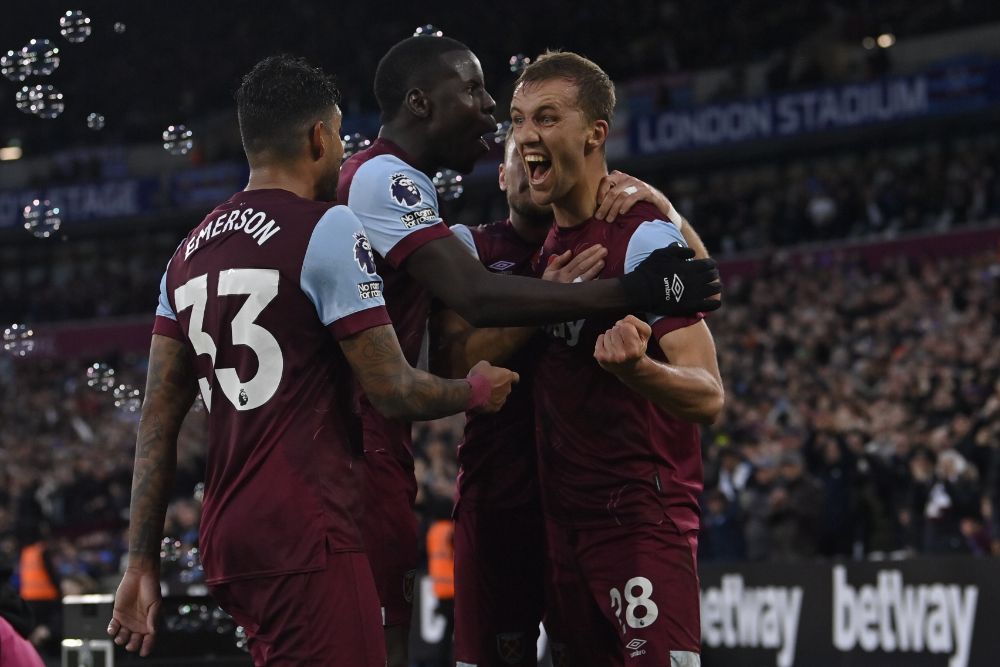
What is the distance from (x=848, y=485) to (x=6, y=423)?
1758 centimetres

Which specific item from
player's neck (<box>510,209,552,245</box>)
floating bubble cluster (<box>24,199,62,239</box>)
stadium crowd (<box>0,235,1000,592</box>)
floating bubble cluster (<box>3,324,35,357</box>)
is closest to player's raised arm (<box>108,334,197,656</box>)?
player's neck (<box>510,209,552,245</box>)

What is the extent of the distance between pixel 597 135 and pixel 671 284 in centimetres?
76

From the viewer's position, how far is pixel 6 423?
26.0 meters

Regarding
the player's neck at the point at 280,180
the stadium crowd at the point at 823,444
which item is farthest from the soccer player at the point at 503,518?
the stadium crowd at the point at 823,444

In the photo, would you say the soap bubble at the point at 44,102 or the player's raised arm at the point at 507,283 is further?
the soap bubble at the point at 44,102

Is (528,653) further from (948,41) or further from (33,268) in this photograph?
(33,268)

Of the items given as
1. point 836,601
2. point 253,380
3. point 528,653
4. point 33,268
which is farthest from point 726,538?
point 33,268

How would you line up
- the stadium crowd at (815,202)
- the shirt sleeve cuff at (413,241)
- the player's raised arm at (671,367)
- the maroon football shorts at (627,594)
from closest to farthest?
the player's raised arm at (671,367), the shirt sleeve cuff at (413,241), the maroon football shorts at (627,594), the stadium crowd at (815,202)

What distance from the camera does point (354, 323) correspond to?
3957 millimetres

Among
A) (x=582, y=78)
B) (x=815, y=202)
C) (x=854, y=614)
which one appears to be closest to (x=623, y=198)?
(x=582, y=78)

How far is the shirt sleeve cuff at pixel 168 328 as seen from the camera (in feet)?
14.1

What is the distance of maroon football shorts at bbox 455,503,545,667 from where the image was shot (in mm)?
5270

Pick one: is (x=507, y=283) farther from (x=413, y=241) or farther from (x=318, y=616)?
(x=318, y=616)

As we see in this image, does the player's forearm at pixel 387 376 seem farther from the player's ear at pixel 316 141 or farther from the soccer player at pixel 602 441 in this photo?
the soccer player at pixel 602 441
